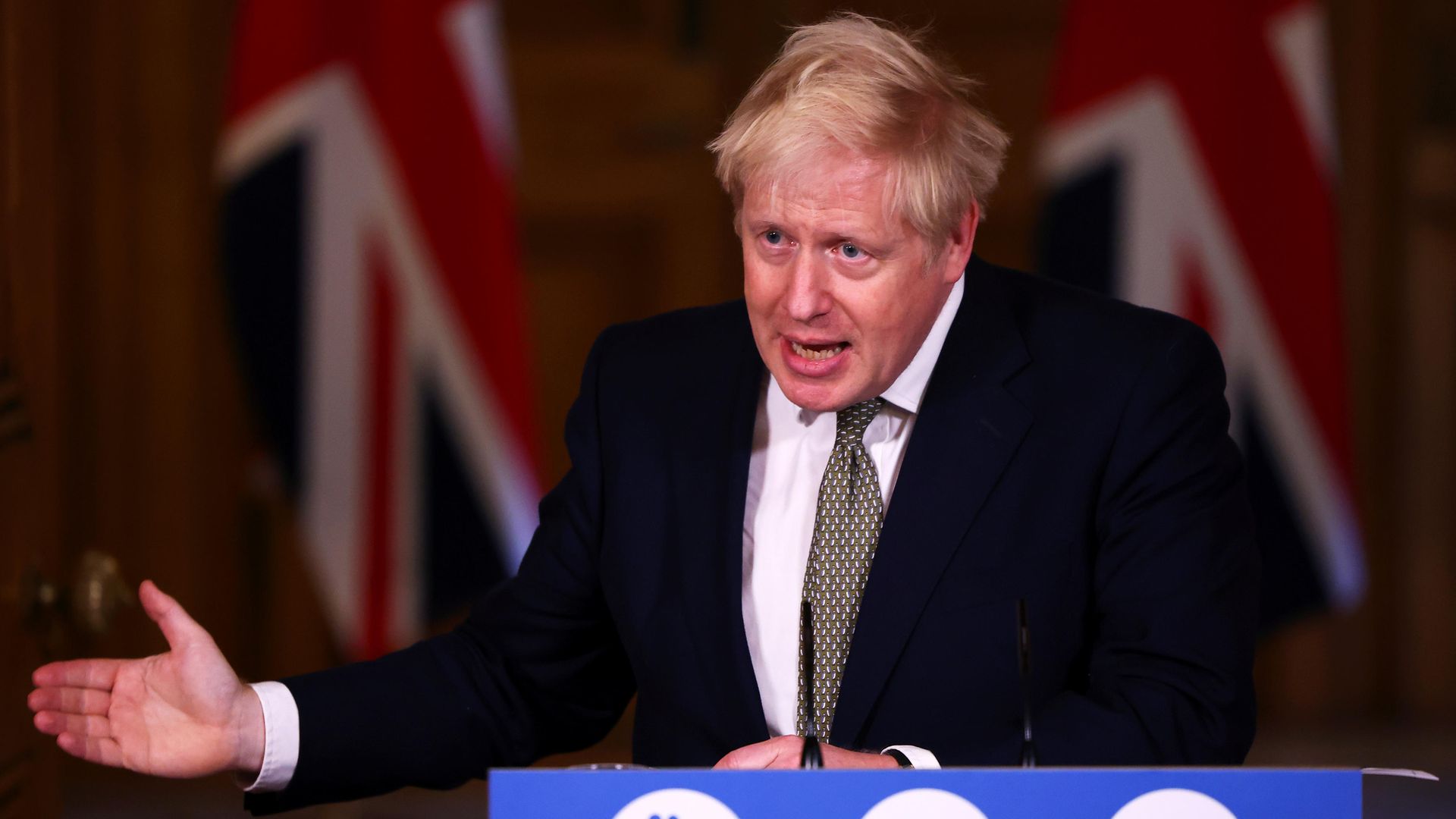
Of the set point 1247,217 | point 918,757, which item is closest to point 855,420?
point 918,757

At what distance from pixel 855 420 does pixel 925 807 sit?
625mm

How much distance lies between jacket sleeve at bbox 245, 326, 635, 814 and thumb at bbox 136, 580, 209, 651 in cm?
12

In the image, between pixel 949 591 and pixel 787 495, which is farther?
pixel 787 495

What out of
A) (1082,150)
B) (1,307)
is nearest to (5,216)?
(1,307)

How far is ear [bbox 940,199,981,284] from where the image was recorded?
154cm

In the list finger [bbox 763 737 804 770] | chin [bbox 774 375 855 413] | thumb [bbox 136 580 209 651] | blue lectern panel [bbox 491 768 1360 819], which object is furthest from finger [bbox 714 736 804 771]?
thumb [bbox 136 580 209 651]

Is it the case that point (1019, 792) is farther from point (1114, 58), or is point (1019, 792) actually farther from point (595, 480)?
point (1114, 58)

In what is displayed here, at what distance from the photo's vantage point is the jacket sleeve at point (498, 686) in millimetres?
1494

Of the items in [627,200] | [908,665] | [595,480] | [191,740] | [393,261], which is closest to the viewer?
[191,740]

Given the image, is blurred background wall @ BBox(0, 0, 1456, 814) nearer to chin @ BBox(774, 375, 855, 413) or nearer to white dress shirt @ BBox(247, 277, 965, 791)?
white dress shirt @ BBox(247, 277, 965, 791)

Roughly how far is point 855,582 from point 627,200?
2188mm

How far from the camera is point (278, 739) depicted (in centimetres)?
146

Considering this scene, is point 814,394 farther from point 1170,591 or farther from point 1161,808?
point 1161,808

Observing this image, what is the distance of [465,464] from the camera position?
9.80 ft
